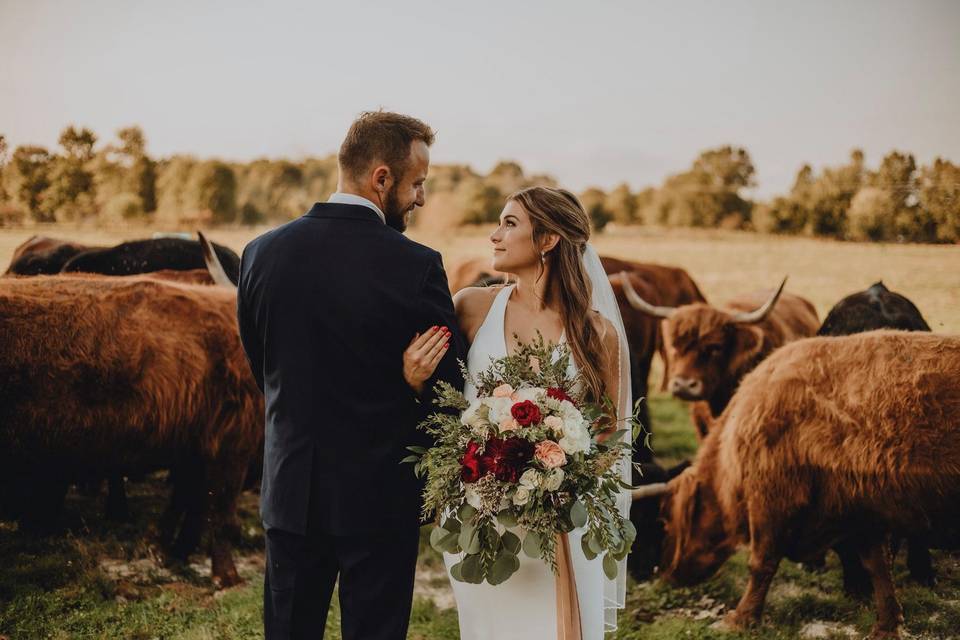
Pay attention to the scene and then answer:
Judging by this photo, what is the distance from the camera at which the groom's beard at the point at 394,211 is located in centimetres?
266

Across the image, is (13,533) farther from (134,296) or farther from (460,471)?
(460,471)

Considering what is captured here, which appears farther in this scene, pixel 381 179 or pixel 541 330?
pixel 541 330

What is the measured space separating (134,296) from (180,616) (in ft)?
6.99

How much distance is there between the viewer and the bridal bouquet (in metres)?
2.37

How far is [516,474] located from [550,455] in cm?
14

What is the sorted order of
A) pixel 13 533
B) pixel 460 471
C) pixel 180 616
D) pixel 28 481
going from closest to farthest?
pixel 460 471 → pixel 180 616 → pixel 28 481 → pixel 13 533

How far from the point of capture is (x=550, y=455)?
232cm

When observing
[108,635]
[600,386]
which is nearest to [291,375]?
[600,386]

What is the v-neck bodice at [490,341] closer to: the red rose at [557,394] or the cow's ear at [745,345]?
the red rose at [557,394]

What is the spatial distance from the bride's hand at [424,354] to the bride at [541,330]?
470 millimetres

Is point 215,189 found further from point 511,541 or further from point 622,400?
point 511,541

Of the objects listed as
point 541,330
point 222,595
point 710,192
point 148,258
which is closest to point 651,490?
point 541,330

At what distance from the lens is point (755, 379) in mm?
4957

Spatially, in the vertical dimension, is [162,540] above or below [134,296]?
below
